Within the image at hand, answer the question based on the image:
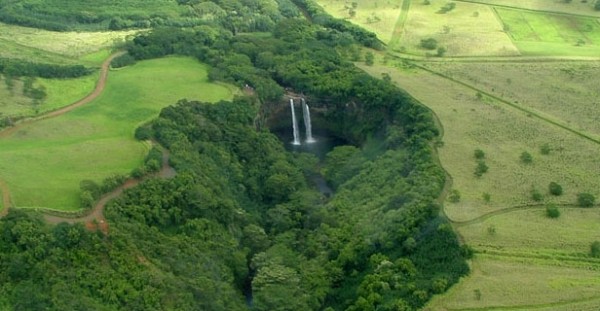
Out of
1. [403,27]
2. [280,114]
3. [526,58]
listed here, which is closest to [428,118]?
[280,114]

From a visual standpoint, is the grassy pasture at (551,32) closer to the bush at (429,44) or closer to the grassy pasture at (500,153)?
the bush at (429,44)

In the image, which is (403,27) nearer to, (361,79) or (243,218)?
(361,79)

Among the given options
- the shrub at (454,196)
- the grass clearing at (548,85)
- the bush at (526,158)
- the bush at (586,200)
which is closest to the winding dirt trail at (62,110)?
the shrub at (454,196)

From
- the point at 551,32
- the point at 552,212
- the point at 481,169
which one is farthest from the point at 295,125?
the point at 551,32

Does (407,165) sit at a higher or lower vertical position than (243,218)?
higher

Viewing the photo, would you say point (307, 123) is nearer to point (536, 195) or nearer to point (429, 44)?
point (429, 44)

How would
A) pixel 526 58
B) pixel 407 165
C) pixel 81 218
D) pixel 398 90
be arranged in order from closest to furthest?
pixel 81 218
pixel 407 165
pixel 398 90
pixel 526 58
